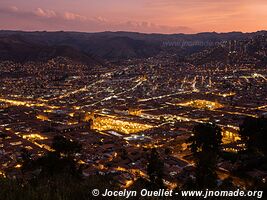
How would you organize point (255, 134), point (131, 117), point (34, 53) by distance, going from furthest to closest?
point (34, 53) → point (131, 117) → point (255, 134)

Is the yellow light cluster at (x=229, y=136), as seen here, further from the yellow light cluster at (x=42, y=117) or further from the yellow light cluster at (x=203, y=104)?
the yellow light cluster at (x=42, y=117)

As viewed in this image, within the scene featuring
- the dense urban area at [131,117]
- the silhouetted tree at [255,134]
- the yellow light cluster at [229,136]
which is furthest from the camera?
the yellow light cluster at [229,136]

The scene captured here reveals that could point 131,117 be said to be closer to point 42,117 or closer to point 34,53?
point 42,117

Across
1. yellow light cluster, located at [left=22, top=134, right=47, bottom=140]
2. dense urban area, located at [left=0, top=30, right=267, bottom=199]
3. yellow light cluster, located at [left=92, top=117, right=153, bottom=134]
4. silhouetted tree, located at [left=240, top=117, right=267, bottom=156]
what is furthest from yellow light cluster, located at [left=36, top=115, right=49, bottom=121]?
silhouetted tree, located at [left=240, top=117, right=267, bottom=156]

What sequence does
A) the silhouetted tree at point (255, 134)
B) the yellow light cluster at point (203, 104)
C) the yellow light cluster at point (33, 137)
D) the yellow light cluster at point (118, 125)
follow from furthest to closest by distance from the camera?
the yellow light cluster at point (203, 104)
the yellow light cluster at point (118, 125)
the yellow light cluster at point (33, 137)
the silhouetted tree at point (255, 134)

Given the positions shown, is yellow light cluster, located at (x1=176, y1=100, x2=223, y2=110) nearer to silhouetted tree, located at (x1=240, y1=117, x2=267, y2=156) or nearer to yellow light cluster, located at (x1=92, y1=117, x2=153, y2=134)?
yellow light cluster, located at (x1=92, y1=117, x2=153, y2=134)

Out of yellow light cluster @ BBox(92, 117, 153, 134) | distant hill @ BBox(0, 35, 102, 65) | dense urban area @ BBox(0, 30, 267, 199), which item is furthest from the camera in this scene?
distant hill @ BBox(0, 35, 102, 65)

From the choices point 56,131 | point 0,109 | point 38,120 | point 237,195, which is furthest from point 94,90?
point 237,195

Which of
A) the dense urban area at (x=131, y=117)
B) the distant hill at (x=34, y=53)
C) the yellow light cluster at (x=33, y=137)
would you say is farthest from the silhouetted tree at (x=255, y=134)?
the distant hill at (x=34, y=53)

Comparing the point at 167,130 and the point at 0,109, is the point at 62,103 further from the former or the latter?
the point at 167,130

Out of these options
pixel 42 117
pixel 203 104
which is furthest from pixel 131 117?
pixel 203 104
